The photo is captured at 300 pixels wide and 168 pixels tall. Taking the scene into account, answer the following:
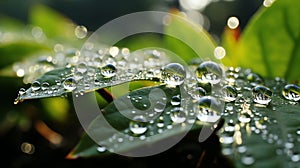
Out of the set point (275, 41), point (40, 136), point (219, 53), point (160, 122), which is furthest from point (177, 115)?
point (40, 136)

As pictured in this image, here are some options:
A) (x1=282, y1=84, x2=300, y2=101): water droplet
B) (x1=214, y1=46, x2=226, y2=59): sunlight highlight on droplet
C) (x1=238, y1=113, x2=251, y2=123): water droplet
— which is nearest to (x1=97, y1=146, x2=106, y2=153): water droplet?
(x1=238, y1=113, x2=251, y2=123): water droplet

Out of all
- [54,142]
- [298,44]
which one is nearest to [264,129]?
[298,44]

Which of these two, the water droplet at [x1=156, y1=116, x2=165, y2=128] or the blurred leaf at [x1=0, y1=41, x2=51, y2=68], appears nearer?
the water droplet at [x1=156, y1=116, x2=165, y2=128]

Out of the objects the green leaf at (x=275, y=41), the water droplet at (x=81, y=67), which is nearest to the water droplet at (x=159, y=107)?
the water droplet at (x=81, y=67)

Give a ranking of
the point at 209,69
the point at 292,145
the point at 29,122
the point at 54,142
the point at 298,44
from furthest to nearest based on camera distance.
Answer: the point at 29,122, the point at 54,142, the point at 298,44, the point at 209,69, the point at 292,145

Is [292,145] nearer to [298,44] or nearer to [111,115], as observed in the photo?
[111,115]

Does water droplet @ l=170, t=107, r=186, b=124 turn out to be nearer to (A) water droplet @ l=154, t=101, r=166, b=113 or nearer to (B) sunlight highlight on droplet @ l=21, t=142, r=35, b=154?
(A) water droplet @ l=154, t=101, r=166, b=113

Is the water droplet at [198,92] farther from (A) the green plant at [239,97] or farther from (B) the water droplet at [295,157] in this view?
(B) the water droplet at [295,157]
